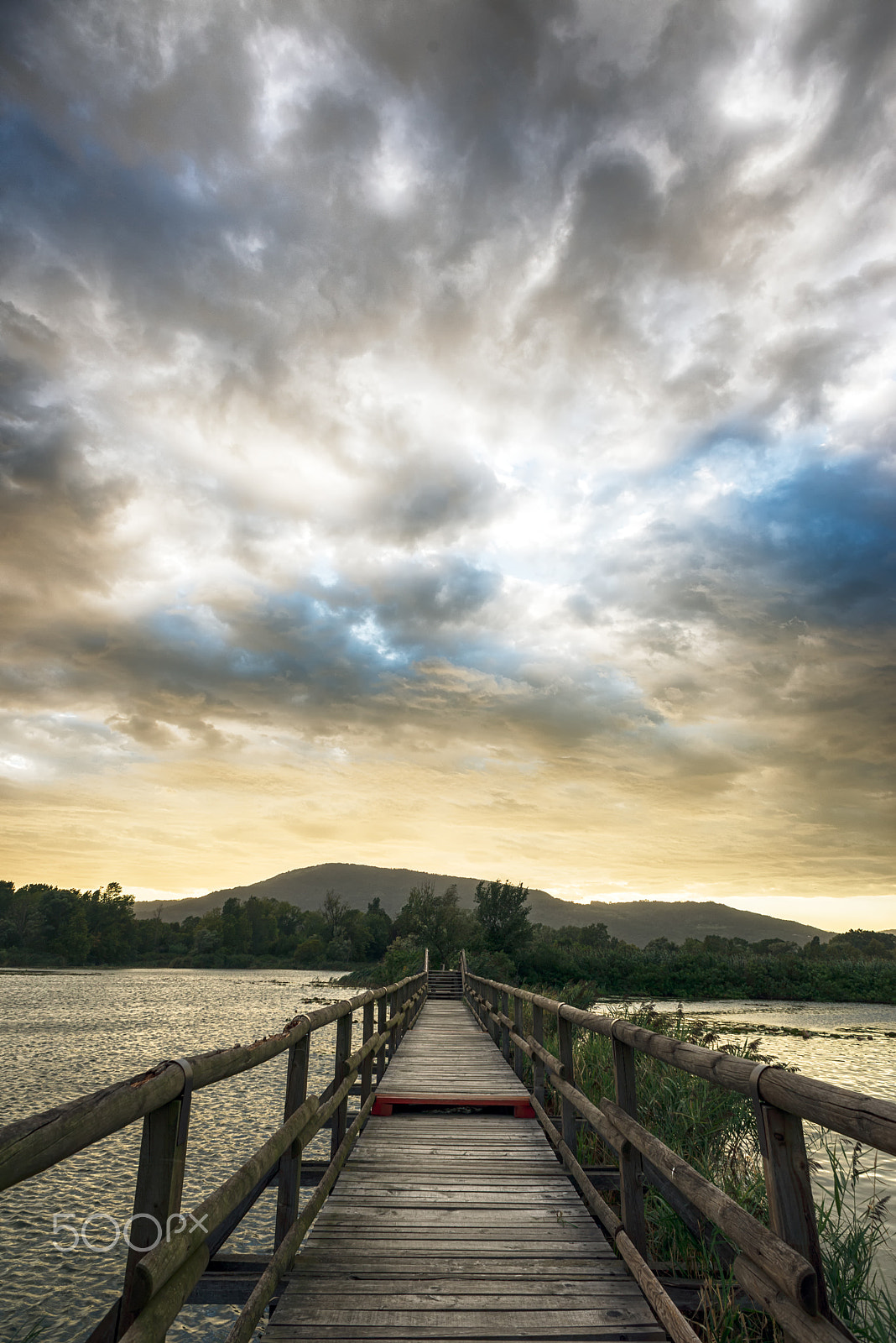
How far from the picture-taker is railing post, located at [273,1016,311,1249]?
346cm

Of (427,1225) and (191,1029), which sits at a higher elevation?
(427,1225)

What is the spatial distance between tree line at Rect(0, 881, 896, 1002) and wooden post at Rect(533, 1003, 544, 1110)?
15843 mm

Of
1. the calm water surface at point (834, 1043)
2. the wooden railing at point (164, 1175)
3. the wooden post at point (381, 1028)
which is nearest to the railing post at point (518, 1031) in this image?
the wooden post at point (381, 1028)

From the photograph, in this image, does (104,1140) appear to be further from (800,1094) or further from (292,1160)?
(800,1094)

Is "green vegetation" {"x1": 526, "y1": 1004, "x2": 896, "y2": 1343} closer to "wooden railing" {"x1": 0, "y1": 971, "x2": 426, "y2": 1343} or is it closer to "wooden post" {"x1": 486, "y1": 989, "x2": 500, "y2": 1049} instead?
"wooden post" {"x1": 486, "y1": 989, "x2": 500, "y2": 1049}

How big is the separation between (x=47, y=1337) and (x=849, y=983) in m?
52.8

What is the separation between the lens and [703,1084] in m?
8.33

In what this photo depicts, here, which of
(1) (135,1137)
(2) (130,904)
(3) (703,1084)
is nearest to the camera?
(3) (703,1084)

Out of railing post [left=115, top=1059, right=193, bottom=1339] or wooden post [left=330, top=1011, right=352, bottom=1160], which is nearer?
railing post [left=115, top=1059, right=193, bottom=1339]

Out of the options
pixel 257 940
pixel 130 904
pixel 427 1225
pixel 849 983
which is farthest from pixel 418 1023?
pixel 130 904

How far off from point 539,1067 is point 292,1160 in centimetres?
388

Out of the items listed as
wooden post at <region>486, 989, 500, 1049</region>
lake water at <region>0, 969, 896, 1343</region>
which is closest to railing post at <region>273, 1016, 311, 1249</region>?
lake water at <region>0, 969, 896, 1343</region>

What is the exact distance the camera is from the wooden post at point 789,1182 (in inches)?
80.8

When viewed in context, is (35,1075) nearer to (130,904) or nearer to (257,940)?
(257,940)
